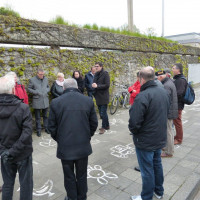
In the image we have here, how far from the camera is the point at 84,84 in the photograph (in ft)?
23.5

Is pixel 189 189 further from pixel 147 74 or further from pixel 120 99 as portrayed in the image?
pixel 120 99

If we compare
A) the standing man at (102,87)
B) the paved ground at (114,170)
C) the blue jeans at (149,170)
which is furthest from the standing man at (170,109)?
the standing man at (102,87)

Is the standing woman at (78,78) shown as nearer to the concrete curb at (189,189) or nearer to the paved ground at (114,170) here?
the paved ground at (114,170)

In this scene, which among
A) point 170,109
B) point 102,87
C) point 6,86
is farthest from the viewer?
point 102,87

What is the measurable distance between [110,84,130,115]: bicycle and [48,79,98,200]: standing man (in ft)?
18.5

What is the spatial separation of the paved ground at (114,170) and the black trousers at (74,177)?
38 centimetres

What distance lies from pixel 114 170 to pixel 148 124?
1.60 m

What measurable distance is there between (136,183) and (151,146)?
108 centimetres

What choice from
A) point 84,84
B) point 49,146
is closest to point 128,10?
point 84,84

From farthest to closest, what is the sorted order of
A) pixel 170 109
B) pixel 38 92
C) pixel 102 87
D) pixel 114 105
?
1. pixel 114 105
2. pixel 102 87
3. pixel 38 92
4. pixel 170 109

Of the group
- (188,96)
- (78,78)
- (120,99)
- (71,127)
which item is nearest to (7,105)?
(71,127)

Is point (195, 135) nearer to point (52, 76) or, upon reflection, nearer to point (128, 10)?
point (52, 76)

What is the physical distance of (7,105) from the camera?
226cm

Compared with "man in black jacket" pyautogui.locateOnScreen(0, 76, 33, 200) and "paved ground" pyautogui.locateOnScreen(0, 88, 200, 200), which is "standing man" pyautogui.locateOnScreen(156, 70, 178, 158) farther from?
"man in black jacket" pyautogui.locateOnScreen(0, 76, 33, 200)
